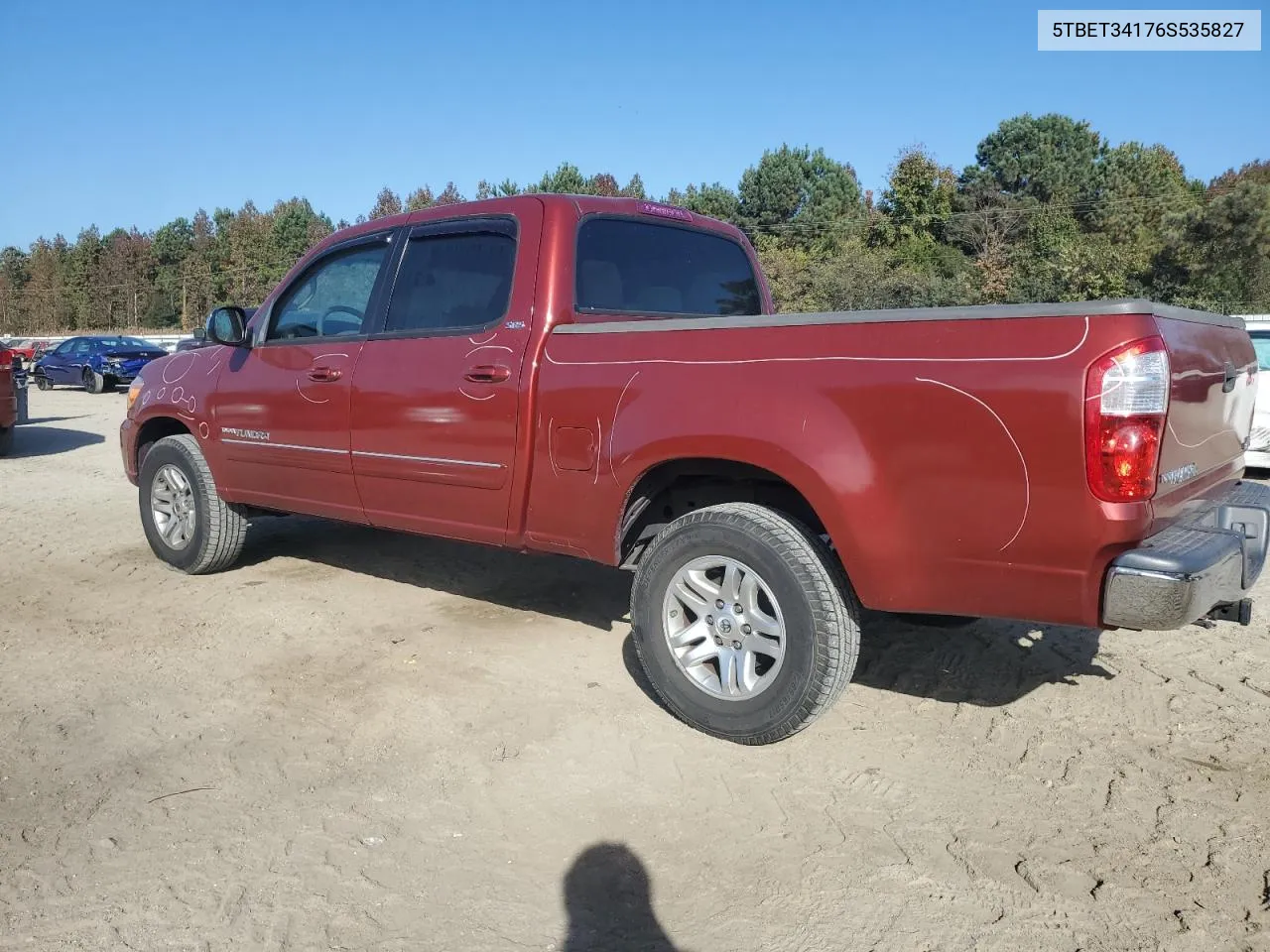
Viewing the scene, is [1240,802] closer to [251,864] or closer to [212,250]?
[251,864]

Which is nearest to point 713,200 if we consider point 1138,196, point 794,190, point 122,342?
point 794,190

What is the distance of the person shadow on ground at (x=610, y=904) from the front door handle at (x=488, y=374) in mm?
1945

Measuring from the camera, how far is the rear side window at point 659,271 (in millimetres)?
4371

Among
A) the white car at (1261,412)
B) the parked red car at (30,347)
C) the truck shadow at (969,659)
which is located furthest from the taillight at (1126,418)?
the parked red car at (30,347)

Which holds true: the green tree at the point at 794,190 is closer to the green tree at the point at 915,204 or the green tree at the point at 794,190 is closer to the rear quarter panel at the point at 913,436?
the green tree at the point at 915,204

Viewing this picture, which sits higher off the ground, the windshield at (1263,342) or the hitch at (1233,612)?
the windshield at (1263,342)

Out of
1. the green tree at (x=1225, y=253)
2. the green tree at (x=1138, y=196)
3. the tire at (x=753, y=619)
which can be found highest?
the green tree at (x=1138, y=196)

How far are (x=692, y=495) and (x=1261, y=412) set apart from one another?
7.34m

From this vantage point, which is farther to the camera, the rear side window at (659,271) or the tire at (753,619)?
the rear side window at (659,271)

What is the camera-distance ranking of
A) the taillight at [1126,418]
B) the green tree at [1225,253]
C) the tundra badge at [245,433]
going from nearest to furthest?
1. the taillight at [1126,418]
2. the tundra badge at [245,433]
3. the green tree at [1225,253]

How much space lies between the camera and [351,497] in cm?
485

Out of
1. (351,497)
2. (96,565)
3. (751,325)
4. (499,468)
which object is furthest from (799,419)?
(96,565)

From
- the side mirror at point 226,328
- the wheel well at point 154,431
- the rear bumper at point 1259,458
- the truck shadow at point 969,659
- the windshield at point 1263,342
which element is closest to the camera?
the truck shadow at point 969,659

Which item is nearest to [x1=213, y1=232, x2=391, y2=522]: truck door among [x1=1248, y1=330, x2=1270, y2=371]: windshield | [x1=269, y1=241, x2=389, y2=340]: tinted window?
[x1=269, y1=241, x2=389, y2=340]: tinted window
